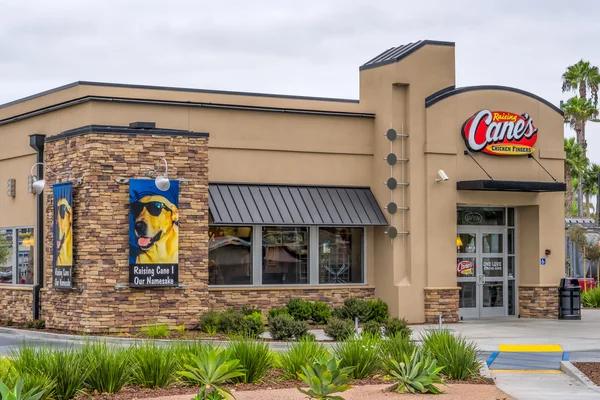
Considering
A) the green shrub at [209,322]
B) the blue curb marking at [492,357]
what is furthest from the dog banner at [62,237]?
the blue curb marking at [492,357]

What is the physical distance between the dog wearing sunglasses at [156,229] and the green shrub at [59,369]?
1041cm

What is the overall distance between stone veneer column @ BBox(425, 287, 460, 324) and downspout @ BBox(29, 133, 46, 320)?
1017 centimetres

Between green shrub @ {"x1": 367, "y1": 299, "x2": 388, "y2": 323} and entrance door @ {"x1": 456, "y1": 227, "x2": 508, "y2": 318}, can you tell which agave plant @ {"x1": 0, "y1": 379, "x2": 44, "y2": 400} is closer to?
green shrub @ {"x1": 367, "y1": 299, "x2": 388, "y2": 323}

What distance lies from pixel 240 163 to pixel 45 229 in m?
5.32

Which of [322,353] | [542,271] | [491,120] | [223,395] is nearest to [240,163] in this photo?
[491,120]

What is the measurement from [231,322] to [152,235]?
2.90m

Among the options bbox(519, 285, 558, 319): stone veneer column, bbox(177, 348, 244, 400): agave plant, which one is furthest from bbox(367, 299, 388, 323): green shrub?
bbox(177, 348, 244, 400): agave plant

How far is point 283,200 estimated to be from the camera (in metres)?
26.7

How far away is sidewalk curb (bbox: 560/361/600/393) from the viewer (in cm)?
1528

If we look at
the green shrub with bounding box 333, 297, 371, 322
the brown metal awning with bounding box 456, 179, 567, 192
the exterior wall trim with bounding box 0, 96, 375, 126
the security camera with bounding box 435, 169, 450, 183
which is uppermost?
the exterior wall trim with bounding box 0, 96, 375, 126

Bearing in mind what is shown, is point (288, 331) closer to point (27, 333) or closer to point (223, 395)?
point (27, 333)

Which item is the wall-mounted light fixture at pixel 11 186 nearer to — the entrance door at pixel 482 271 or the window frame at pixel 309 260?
the window frame at pixel 309 260

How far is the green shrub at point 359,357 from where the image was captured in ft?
48.7

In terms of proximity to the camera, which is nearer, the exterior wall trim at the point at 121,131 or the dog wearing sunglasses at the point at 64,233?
the exterior wall trim at the point at 121,131
